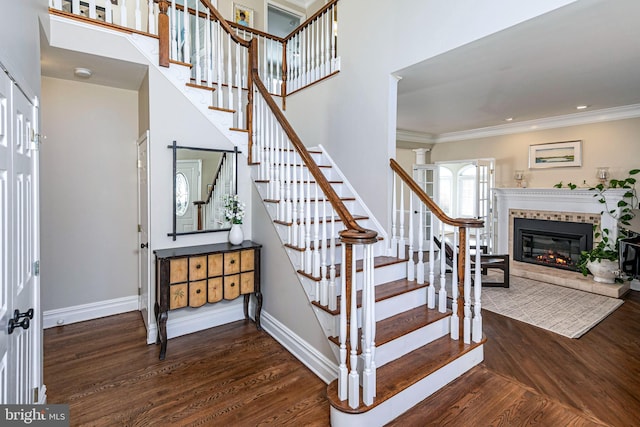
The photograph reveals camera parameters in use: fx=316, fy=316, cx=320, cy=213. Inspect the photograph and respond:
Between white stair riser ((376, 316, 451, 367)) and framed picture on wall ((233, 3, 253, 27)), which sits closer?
white stair riser ((376, 316, 451, 367))

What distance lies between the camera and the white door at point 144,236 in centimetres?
308

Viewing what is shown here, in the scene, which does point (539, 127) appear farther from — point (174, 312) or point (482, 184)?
point (174, 312)

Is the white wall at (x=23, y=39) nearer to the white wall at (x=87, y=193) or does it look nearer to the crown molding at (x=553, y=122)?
the white wall at (x=87, y=193)

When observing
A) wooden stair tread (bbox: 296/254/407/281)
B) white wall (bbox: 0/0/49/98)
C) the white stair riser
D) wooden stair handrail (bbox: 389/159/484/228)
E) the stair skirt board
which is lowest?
the stair skirt board

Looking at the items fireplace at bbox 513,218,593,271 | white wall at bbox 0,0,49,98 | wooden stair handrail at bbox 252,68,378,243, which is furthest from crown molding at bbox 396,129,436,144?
white wall at bbox 0,0,49,98

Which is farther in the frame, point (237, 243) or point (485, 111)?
point (485, 111)

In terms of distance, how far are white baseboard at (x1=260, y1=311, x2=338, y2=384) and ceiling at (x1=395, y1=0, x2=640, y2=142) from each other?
2711 mm

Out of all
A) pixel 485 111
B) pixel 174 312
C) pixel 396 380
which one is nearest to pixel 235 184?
pixel 174 312

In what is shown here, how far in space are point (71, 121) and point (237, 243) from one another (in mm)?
2190

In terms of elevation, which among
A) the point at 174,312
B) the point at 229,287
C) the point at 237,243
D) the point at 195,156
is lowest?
the point at 174,312

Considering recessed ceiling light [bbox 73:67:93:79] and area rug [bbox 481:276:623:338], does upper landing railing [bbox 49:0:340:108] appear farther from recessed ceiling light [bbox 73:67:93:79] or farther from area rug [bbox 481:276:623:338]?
area rug [bbox 481:276:623:338]

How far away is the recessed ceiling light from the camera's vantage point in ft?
10.0

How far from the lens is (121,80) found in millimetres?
3352

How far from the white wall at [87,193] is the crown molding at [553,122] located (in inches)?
239
